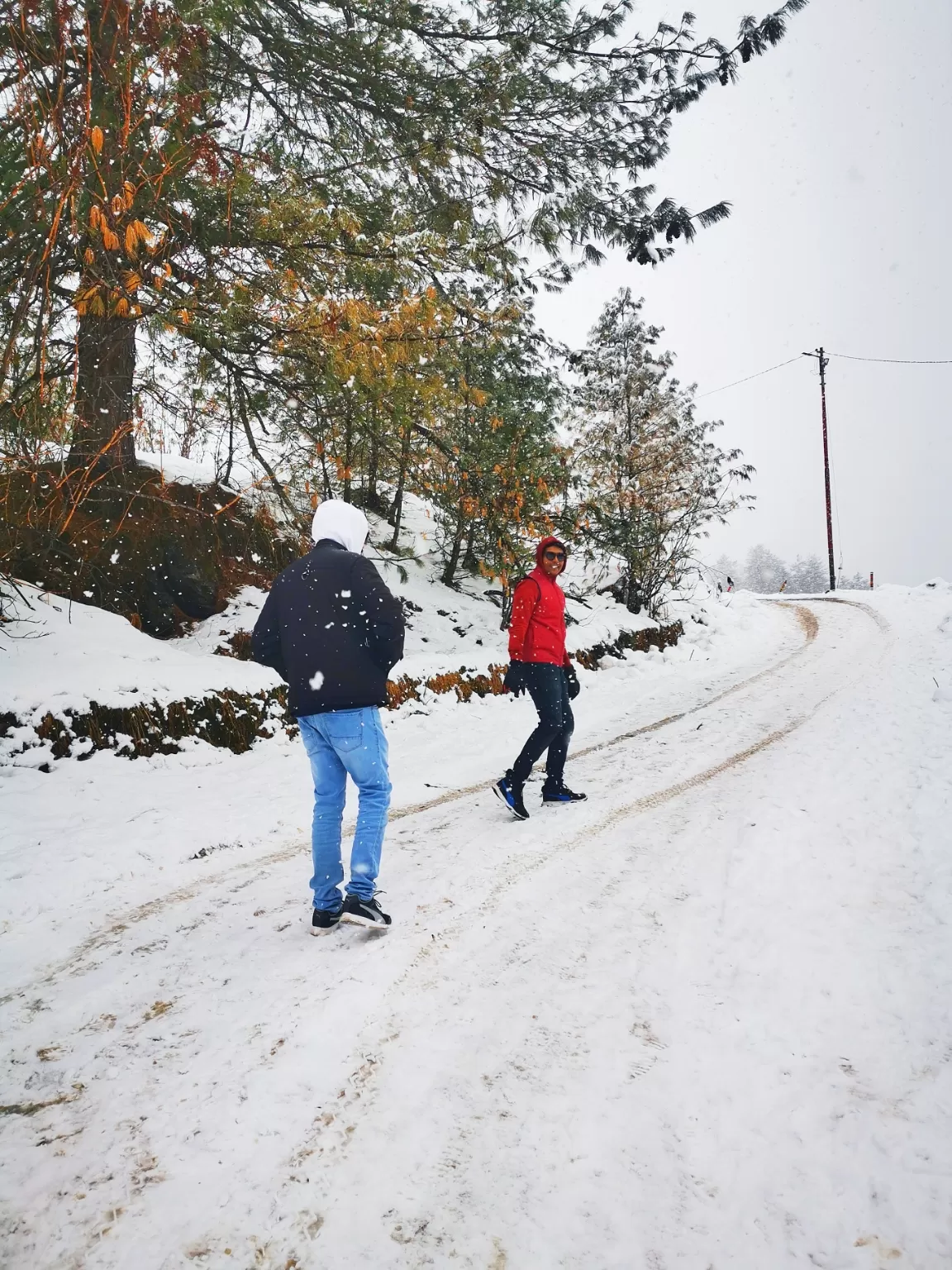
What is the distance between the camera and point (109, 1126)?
202 centimetres

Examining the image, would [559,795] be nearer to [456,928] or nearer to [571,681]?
[571,681]

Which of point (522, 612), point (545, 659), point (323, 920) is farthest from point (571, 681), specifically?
point (323, 920)

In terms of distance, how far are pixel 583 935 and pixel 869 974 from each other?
1176 mm

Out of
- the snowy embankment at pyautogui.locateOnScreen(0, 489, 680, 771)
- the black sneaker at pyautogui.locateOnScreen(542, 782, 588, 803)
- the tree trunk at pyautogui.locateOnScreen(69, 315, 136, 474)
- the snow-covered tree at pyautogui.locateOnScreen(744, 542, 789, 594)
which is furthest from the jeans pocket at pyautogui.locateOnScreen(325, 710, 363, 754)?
the snow-covered tree at pyautogui.locateOnScreen(744, 542, 789, 594)

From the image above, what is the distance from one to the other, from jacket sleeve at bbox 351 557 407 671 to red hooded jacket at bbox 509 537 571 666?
6.09ft

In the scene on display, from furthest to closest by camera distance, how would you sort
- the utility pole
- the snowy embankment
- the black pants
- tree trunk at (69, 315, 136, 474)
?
the utility pole
tree trunk at (69, 315, 136, 474)
the snowy embankment
the black pants

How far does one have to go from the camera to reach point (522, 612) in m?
4.89

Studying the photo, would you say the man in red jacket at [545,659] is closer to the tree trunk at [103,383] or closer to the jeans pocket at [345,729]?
the jeans pocket at [345,729]

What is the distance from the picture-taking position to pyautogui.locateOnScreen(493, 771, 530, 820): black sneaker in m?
4.63

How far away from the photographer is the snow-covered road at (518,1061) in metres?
1.68

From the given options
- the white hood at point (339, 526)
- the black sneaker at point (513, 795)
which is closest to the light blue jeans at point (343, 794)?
the white hood at point (339, 526)

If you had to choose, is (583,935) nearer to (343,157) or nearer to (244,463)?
(244,463)

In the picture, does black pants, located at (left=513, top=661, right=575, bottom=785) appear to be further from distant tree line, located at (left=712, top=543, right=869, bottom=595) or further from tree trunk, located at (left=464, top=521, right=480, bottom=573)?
distant tree line, located at (left=712, top=543, right=869, bottom=595)

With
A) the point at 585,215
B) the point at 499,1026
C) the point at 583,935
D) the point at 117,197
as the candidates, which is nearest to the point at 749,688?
the point at 585,215
